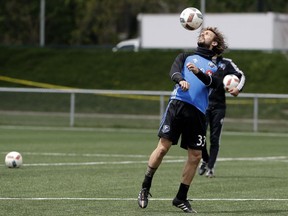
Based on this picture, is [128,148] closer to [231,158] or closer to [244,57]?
[231,158]

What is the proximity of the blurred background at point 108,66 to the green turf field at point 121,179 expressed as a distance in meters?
7.04

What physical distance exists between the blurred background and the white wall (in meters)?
0.08

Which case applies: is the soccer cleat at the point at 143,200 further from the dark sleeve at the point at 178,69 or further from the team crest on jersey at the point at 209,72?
the team crest on jersey at the point at 209,72

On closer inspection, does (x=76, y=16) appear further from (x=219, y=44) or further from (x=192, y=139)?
(x=192, y=139)

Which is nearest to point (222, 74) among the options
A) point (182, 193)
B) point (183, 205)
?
point (182, 193)

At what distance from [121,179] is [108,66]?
33.0 m

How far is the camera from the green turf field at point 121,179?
12367 mm

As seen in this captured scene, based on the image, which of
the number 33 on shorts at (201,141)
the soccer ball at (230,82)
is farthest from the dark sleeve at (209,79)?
the number 33 on shorts at (201,141)

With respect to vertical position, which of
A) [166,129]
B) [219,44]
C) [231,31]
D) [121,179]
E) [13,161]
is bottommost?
[231,31]

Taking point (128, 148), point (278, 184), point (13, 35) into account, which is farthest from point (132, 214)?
point (13, 35)

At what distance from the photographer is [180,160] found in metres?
20.5

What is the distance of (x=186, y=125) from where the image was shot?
12500 millimetres

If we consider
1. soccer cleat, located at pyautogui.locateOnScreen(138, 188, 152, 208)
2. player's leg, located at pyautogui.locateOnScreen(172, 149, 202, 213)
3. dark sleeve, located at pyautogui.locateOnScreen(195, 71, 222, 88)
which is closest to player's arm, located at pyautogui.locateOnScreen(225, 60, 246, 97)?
dark sleeve, located at pyautogui.locateOnScreen(195, 71, 222, 88)

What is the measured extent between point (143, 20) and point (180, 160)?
33.5 meters
